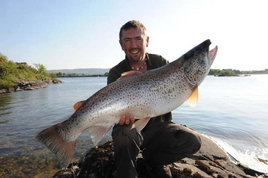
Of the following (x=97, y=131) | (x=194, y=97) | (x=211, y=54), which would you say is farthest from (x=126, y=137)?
(x=211, y=54)

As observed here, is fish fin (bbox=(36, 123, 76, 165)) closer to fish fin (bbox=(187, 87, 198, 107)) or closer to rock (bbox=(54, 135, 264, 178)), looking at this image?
rock (bbox=(54, 135, 264, 178))

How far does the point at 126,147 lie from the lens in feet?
10.2

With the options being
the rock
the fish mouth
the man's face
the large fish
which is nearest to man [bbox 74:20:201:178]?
the man's face

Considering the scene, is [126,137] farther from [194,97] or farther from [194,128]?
[194,128]

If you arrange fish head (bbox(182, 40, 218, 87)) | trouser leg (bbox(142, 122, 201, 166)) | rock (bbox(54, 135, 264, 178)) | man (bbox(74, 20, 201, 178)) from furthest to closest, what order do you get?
rock (bbox(54, 135, 264, 178)) → trouser leg (bbox(142, 122, 201, 166)) → man (bbox(74, 20, 201, 178)) → fish head (bbox(182, 40, 218, 87))

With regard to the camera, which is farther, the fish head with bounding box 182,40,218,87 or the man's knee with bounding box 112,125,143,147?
the man's knee with bounding box 112,125,143,147

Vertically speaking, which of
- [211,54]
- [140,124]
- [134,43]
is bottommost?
[140,124]

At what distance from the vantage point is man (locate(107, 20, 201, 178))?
3.12 metres

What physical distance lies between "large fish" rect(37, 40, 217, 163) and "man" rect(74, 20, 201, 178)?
0.21 metres

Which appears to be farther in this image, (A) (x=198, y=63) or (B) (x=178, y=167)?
(B) (x=178, y=167)

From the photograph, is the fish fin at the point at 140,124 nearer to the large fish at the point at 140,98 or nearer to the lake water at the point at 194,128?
the large fish at the point at 140,98

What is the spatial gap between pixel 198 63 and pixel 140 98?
1052mm

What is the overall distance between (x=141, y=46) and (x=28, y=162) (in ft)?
15.6

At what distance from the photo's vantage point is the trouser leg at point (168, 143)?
336 cm
